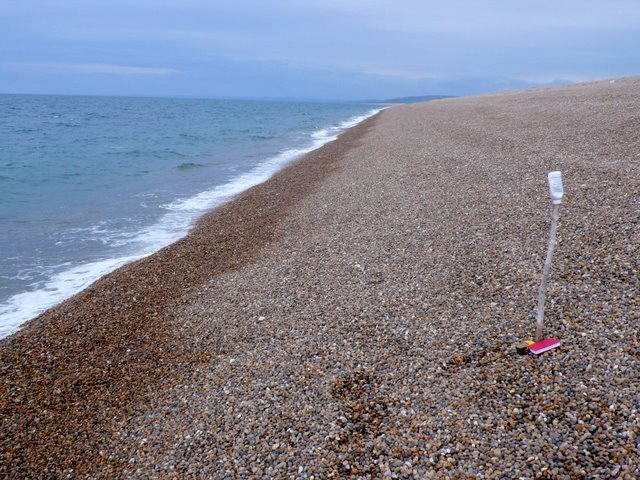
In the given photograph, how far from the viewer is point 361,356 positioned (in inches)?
207

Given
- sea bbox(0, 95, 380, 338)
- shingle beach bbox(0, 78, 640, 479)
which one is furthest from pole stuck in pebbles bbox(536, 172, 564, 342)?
sea bbox(0, 95, 380, 338)

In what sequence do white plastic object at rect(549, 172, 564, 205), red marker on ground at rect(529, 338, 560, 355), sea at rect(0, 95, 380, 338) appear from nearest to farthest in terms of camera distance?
white plastic object at rect(549, 172, 564, 205) → red marker on ground at rect(529, 338, 560, 355) → sea at rect(0, 95, 380, 338)

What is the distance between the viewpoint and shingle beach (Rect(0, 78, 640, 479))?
12.6 ft

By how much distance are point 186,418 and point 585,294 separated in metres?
4.87

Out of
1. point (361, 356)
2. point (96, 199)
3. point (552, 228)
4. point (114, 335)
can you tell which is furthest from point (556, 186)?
point (96, 199)

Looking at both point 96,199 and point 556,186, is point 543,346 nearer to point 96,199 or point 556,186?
point 556,186

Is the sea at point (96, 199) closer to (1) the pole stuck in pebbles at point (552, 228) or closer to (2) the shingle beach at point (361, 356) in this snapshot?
(2) the shingle beach at point (361, 356)

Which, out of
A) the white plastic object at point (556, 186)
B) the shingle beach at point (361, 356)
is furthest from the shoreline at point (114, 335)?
the white plastic object at point (556, 186)

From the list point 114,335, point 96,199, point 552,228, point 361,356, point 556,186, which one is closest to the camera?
point 556,186

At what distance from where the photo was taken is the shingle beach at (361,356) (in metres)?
3.84

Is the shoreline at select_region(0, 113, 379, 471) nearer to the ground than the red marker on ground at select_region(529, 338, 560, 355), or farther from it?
nearer to the ground

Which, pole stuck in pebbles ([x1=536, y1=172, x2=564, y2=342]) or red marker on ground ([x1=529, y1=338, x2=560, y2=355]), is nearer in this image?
pole stuck in pebbles ([x1=536, y1=172, x2=564, y2=342])

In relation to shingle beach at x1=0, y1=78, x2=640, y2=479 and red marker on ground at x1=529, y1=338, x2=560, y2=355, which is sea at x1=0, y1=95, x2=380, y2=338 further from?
red marker on ground at x1=529, y1=338, x2=560, y2=355

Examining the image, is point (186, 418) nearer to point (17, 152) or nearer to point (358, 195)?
Answer: point (358, 195)
